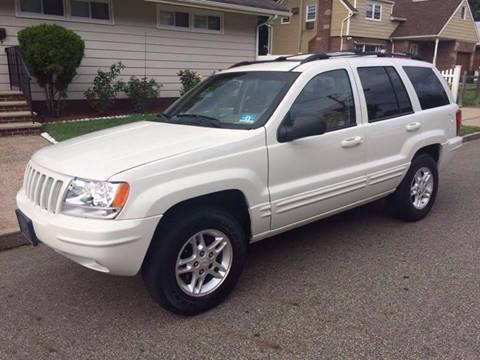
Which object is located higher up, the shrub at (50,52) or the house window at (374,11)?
the house window at (374,11)

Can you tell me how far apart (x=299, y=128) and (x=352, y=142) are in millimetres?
799

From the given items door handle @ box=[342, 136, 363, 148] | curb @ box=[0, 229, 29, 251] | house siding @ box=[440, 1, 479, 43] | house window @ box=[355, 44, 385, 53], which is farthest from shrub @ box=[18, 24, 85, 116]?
house siding @ box=[440, 1, 479, 43]

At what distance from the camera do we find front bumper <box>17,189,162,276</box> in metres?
2.81

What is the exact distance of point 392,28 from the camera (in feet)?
104

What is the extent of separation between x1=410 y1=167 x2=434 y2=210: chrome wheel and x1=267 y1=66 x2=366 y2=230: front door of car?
40.1 inches

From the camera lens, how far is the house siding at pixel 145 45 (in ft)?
34.7

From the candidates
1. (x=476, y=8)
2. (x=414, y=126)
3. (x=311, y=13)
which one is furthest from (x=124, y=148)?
(x=476, y=8)

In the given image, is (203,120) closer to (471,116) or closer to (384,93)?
(384,93)

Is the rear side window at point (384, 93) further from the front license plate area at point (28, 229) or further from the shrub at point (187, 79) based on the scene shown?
the shrub at point (187, 79)

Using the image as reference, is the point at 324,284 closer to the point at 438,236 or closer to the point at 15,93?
the point at 438,236

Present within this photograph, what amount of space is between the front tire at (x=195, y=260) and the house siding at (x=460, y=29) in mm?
32185

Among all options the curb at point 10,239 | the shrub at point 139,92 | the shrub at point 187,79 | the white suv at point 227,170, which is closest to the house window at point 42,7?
the shrub at point 139,92

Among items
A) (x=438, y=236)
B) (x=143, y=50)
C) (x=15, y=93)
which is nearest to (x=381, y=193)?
(x=438, y=236)

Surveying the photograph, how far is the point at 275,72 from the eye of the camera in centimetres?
406
